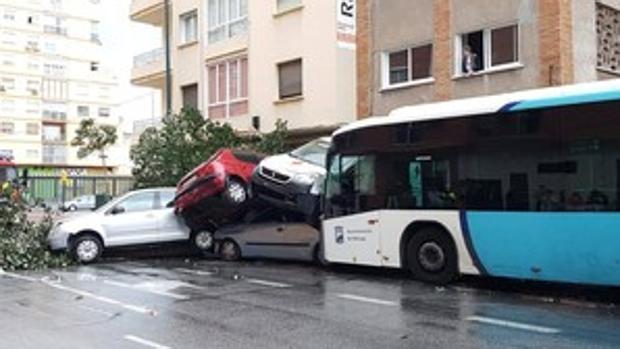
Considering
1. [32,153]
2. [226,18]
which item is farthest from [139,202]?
[32,153]

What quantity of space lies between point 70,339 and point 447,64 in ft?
44.7

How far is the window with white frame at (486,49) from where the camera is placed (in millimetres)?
18547

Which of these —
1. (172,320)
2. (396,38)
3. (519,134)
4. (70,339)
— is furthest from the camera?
(396,38)

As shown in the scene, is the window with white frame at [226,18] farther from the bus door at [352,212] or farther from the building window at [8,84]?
the building window at [8,84]

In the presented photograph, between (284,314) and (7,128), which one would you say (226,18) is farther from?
(7,128)

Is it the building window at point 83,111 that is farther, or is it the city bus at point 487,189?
the building window at point 83,111

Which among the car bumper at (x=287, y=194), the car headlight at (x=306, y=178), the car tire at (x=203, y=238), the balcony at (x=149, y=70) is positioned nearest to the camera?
the car bumper at (x=287, y=194)

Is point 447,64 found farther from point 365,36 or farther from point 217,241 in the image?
point 217,241

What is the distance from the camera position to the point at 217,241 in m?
18.2

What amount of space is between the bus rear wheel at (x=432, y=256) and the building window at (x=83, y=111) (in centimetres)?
8481

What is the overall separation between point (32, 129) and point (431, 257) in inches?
3230

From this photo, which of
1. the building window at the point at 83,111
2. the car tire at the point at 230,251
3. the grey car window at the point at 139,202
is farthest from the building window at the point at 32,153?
the car tire at the point at 230,251

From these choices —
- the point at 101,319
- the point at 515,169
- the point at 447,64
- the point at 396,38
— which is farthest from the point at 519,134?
the point at 396,38

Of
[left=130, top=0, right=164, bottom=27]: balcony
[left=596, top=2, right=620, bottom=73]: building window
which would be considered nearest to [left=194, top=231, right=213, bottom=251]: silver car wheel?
[left=596, top=2, right=620, bottom=73]: building window
